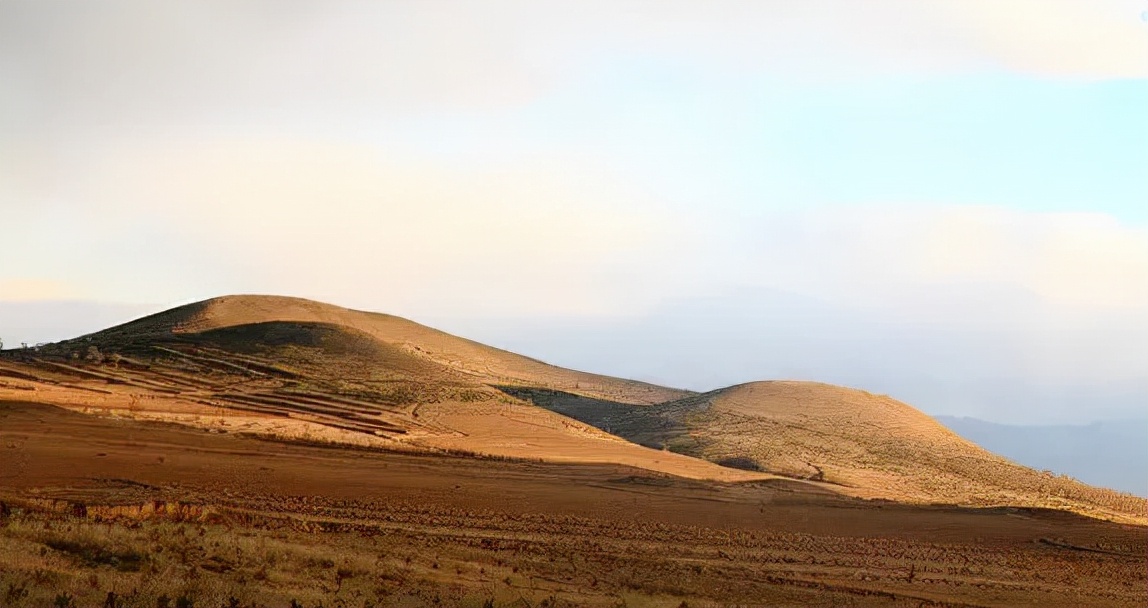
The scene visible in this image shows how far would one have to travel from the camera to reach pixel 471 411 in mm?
40188

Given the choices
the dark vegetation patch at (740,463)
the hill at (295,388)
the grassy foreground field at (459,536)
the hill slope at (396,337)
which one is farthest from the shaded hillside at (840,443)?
the hill slope at (396,337)

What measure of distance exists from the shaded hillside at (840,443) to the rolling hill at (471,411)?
0.47ft

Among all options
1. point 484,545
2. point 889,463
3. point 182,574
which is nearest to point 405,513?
point 484,545

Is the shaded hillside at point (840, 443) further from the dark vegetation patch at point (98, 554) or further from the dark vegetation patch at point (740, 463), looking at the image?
the dark vegetation patch at point (98, 554)

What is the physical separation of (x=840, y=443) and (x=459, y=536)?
96.9 feet

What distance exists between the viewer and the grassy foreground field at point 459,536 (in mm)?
12094

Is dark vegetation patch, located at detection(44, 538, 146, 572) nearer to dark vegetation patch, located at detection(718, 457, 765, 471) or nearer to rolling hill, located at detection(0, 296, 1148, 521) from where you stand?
rolling hill, located at detection(0, 296, 1148, 521)

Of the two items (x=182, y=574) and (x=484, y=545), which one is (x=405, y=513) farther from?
(x=182, y=574)

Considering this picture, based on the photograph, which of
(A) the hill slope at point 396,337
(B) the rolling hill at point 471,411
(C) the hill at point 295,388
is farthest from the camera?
(A) the hill slope at point 396,337

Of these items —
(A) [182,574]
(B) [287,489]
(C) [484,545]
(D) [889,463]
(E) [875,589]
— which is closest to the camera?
(A) [182,574]

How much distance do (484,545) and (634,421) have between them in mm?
31420

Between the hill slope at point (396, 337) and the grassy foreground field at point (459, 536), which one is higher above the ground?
the hill slope at point (396, 337)

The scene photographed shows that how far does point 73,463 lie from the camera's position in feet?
73.1

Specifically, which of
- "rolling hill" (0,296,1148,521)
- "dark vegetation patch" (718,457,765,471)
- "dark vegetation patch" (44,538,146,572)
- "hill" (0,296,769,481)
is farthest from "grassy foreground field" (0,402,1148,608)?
"dark vegetation patch" (718,457,765,471)
